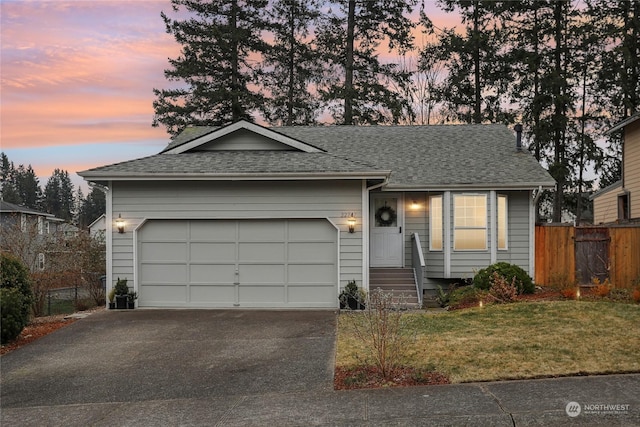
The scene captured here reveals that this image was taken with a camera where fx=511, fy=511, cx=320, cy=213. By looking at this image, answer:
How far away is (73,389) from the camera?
6.64m

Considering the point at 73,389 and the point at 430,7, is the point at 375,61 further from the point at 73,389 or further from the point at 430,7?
the point at 73,389

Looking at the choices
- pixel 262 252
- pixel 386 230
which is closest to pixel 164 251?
pixel 262 252

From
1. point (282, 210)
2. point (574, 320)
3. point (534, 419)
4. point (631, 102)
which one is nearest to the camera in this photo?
point (534, 419)

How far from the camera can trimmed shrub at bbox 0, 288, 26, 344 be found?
8.69m

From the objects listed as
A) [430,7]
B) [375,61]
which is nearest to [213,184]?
[375,61]

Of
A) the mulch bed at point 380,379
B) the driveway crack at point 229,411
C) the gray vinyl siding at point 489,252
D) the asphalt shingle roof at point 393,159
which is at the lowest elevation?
the driveway crack at point 229,411

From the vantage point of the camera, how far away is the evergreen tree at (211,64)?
26.6m

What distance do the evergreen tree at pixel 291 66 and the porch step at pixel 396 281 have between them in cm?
1579

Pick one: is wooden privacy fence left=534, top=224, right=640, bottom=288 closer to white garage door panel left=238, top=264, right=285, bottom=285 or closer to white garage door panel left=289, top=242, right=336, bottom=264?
white garage door panel left=289, top=242, right=336, bottom=264

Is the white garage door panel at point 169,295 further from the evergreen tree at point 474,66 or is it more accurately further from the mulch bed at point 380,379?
the evergreen tree at point 474,66

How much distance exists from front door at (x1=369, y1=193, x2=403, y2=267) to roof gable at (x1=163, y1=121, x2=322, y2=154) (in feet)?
8.69

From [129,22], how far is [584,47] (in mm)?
21869

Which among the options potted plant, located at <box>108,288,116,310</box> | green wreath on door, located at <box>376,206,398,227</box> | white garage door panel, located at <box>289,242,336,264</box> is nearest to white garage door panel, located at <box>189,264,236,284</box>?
white garage door panel, located at <box>289,242,336,264</box>

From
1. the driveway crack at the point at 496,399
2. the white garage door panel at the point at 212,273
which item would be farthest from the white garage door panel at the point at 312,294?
the driveway crack at the point at 496,399
